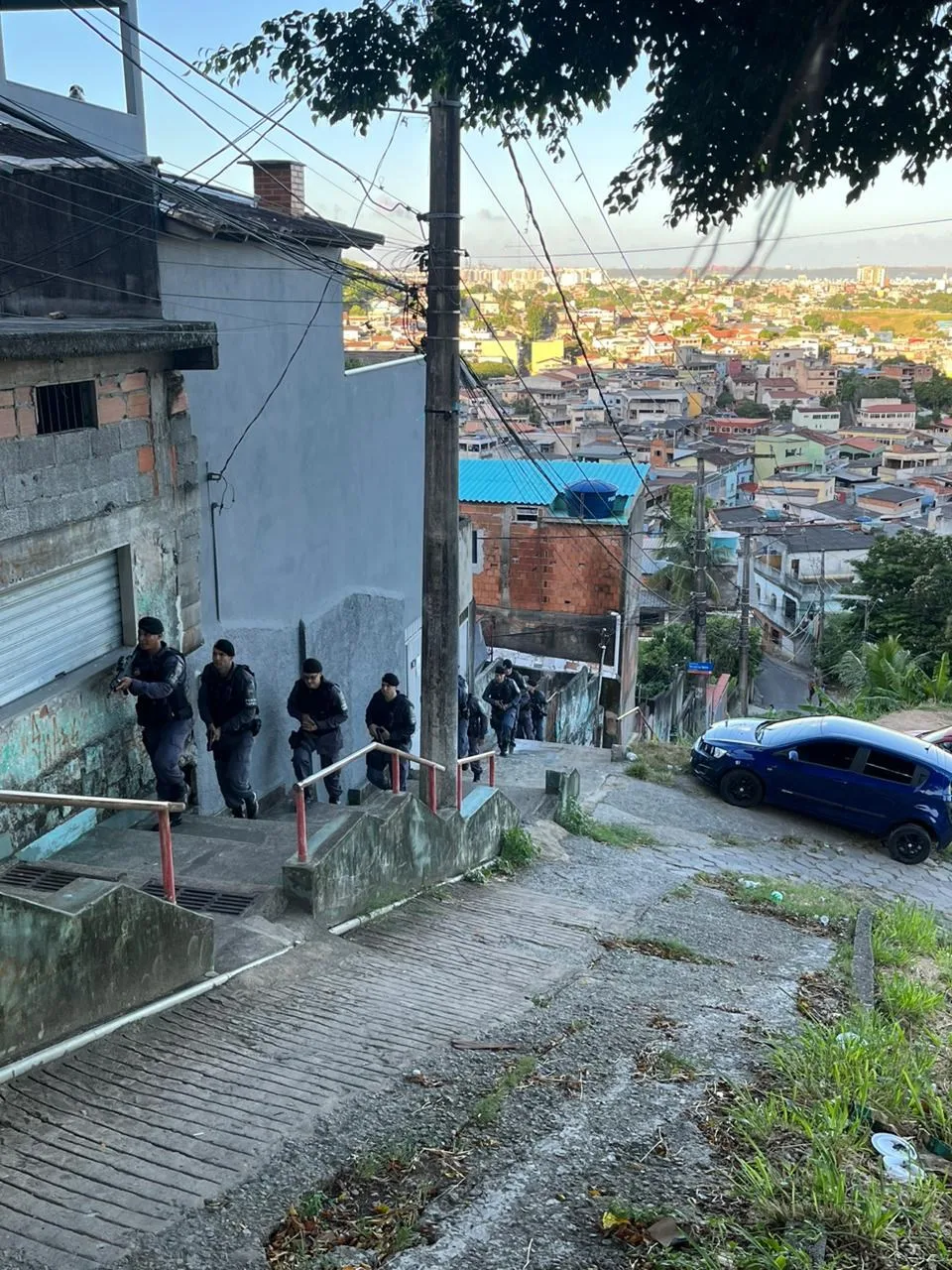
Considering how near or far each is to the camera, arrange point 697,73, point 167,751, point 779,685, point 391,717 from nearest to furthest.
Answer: point 697,73 → point 167,751 → point 391,717 → point 779,685

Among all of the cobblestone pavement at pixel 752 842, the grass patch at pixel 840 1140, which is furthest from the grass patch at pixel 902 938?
the cobblestone pavement at pixel 752 842

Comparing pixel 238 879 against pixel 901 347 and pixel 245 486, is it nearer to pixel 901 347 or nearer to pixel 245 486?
pixel 245 486

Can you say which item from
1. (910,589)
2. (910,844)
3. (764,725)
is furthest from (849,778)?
(910,589)

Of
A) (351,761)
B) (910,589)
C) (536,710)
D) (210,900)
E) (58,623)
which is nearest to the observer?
(210,900)

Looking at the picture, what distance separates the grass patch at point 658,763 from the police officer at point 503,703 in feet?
6.56

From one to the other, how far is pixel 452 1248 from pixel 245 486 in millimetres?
7956

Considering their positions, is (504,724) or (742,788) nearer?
(742,788)

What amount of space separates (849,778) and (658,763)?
2.97 m

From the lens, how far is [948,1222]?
13.9 feet

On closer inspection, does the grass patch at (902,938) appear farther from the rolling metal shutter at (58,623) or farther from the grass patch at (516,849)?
the rolling metal shutter at (58,623)

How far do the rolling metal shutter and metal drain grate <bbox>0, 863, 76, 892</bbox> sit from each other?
1202 millimetres

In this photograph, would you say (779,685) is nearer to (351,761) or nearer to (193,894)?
(351,761)

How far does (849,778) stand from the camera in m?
14.8

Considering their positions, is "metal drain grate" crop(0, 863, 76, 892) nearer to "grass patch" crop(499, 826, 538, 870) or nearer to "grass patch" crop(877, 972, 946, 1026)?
"grass patch" crop(499, 826, 538, 870)
